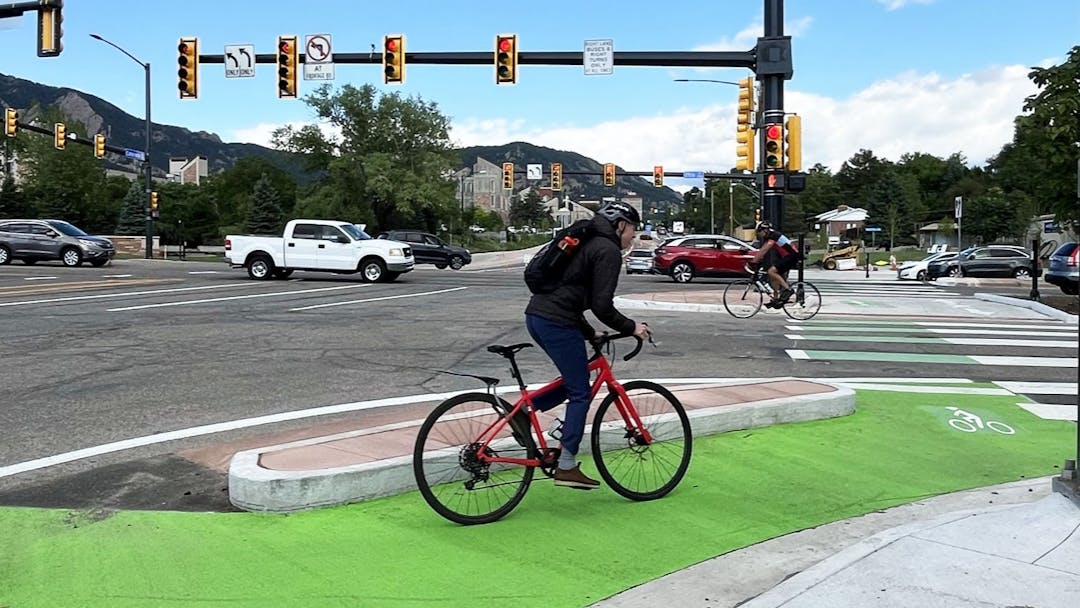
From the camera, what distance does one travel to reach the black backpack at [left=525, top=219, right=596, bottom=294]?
4.93 metres

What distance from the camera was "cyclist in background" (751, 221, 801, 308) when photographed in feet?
56.3

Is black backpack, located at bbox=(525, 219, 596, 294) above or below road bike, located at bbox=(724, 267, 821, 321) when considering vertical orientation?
above

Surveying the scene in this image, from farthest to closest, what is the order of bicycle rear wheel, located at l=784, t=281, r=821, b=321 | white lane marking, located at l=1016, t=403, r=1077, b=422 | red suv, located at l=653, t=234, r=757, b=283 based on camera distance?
red suv, located at l=653, t=234, r=757, b=283 → bicycle rear wheel, located at l=784, t=281, r=821, b=321 → white lane marking, located at l=1016, t=403, r=1077, b=422

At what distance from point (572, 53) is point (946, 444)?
16.4m

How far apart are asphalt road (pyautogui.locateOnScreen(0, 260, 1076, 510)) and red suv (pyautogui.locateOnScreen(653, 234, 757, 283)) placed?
13.8 m

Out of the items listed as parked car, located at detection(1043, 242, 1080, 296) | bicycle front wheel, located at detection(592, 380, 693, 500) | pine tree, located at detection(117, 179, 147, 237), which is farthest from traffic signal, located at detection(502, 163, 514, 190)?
bicycle front wheel, located at detection(592, 380, 693, 500)

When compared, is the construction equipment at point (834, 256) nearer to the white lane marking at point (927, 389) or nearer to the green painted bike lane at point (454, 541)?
the white lane marking at point (927, 389)

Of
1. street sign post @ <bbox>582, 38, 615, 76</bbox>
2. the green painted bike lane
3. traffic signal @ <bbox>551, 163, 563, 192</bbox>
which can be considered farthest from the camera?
traffic signal @ <bbox>551, 163, 563, 192</bbox>

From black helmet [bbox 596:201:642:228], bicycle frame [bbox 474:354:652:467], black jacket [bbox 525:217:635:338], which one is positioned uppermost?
black helmet [bbox 596:201:642:228]

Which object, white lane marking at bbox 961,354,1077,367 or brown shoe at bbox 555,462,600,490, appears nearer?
brown shoe at bbox 555,462,600,490

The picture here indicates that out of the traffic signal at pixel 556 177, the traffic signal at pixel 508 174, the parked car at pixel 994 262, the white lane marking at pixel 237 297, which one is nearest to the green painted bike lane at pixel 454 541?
the white lane marking at pixel 237 297

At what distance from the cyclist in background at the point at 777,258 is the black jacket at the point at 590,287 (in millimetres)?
12605

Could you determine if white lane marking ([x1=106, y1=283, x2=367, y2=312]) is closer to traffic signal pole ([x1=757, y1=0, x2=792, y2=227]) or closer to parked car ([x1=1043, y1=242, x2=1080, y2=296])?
traffic signal pole ([x1=757, y1=0, x2=792, y2=227])

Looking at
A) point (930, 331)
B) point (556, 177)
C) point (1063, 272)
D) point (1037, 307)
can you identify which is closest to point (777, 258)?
point (930, 331)
